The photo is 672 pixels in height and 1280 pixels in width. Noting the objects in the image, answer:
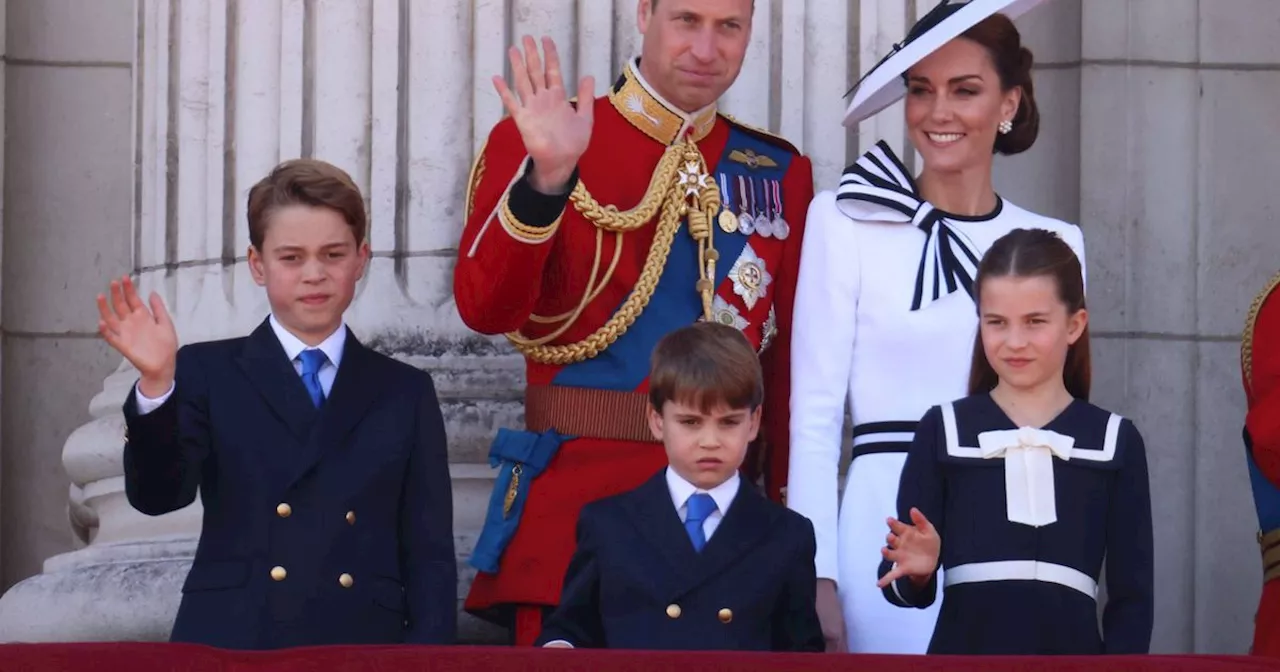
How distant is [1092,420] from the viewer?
4055 millimetres

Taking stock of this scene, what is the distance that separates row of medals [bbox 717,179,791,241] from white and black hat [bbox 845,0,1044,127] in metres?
0.26

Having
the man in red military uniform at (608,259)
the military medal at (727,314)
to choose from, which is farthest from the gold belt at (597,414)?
the military medal at (727,314)

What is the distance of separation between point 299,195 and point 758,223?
34.7 inches

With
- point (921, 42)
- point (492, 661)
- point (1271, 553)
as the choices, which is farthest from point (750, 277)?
point (492, 661)

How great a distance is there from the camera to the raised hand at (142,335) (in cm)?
388

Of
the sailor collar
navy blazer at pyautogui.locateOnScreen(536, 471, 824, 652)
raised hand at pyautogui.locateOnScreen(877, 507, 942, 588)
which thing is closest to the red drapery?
raised hand at pyautogui.locateOnScreen(877, 507, 942, 588)

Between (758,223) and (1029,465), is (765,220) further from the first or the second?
(1029,465)

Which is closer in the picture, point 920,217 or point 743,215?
point 920,217

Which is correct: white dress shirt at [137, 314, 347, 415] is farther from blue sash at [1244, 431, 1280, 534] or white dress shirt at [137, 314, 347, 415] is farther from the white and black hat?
blue sash at [1244, 431, 1280, 534]

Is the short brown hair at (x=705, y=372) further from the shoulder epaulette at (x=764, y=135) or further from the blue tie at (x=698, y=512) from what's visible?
the shoulder epaulette at (x=764, y=135)

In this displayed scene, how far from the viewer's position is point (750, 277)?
15.1ft

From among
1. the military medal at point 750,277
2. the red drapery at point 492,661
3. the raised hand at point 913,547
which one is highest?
the military medal at point 750,277

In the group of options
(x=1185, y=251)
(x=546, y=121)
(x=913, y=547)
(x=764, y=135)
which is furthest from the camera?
(x=1185, y=251)

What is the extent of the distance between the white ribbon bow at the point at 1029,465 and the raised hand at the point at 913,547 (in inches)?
8.2
